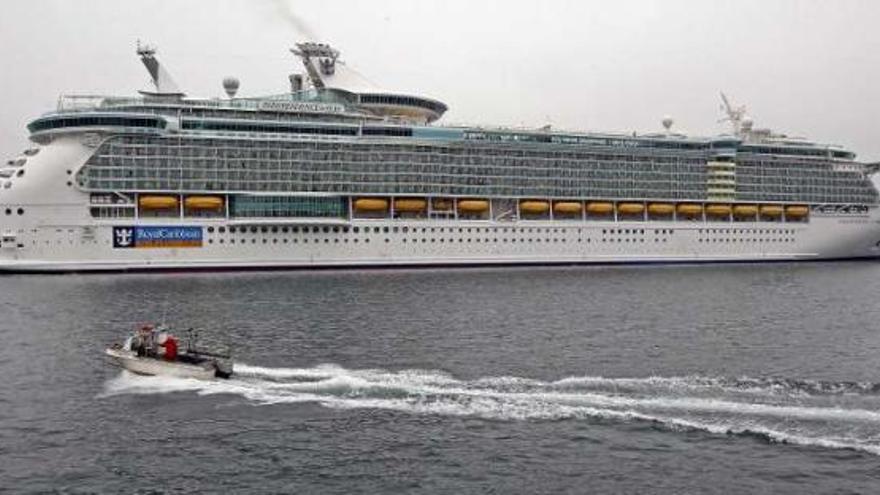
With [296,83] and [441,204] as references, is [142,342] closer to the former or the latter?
[441,204]

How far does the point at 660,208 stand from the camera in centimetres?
11719

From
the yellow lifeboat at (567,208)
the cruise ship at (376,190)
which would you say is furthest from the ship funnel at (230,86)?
the yellow lifeboat at (567,208)

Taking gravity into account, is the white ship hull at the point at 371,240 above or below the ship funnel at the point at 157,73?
below

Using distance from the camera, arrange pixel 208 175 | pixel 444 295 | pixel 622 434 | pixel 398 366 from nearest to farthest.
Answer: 1. pixel 622 434
2. pixel 398 366
3. pixel 444 295
4. pixel 208 175

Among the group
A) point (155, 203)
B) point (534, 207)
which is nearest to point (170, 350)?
point (155, 203)

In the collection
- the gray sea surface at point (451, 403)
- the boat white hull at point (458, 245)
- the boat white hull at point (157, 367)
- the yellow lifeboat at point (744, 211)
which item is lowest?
the gray sea surface at point (451, 403)

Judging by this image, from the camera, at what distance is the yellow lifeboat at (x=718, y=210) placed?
12031 centimetres

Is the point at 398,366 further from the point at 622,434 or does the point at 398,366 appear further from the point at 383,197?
the point at 383,197

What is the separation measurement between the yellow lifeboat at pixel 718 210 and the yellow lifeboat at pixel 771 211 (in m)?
5.87

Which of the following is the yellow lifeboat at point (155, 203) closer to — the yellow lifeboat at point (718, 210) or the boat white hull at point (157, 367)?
the boat white hull at point (157, 367)

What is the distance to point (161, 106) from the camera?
318 feet

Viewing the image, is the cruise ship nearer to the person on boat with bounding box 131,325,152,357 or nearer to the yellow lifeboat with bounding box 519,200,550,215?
the yellow lifeboat with bounding box 519,200,550,215

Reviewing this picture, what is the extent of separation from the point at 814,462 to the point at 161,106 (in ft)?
272

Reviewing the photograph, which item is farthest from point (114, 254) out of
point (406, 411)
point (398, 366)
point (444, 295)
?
point (406, 411)
